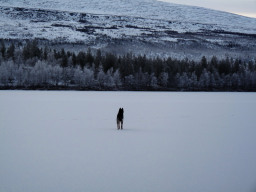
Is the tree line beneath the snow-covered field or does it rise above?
beneath

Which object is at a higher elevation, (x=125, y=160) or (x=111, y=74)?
(x=125, y=160)

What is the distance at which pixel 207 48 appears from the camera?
195625 mm

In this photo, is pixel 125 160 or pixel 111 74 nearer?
pixel 125 160

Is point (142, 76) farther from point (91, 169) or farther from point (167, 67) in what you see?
point (91, 169)

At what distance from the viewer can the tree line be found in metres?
89.0

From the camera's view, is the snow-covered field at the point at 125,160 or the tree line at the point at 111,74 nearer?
the snow-covered field at the point at 125,160

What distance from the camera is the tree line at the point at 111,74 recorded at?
89.0 metres

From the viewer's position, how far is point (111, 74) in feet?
331

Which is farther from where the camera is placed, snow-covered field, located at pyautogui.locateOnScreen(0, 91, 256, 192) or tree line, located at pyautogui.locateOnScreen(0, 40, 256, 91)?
tree line, located at pyautogui.locateOnScreen(0, 40, 256, 91)

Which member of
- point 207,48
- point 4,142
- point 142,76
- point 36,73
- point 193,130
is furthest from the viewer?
point 207,48

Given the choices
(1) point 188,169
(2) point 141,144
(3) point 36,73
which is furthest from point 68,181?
(3) point 36,73

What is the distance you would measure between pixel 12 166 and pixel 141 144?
513 cm

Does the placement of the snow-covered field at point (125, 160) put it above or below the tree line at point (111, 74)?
above

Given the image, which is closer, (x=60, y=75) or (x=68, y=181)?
(x=68, y=181)
